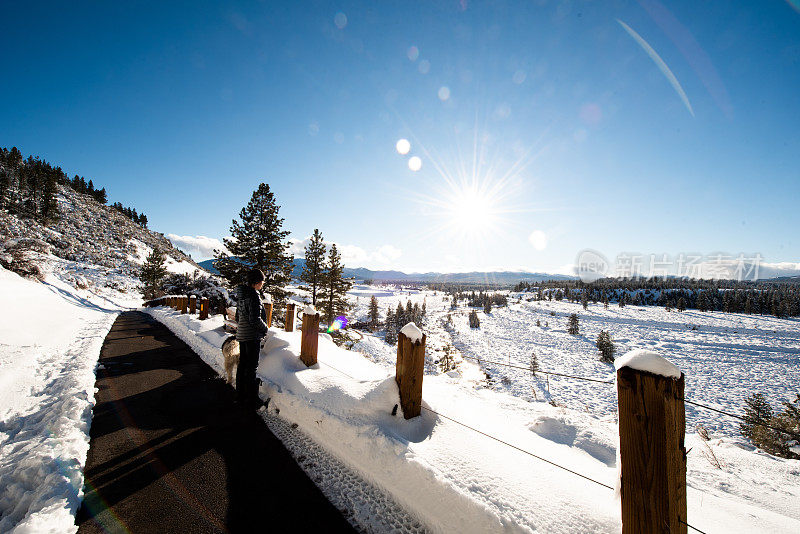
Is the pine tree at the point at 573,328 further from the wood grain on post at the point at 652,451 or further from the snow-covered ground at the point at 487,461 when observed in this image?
the wood grain on post at the point at 652,451

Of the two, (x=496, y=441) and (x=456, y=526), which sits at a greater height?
(x=496, y=441)

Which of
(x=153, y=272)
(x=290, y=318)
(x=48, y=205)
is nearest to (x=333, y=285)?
(x=290, y=318)

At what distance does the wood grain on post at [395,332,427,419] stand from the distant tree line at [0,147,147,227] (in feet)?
253

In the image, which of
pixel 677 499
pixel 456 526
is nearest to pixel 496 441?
pixel 456 526

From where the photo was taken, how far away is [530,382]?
35062mm

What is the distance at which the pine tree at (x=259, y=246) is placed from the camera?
18406 mm

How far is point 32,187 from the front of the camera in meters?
60.8

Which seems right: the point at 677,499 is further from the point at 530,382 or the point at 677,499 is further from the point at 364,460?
the point at 530,382

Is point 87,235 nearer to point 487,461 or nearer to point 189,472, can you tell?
point 189,472

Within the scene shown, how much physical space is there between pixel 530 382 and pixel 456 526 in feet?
125

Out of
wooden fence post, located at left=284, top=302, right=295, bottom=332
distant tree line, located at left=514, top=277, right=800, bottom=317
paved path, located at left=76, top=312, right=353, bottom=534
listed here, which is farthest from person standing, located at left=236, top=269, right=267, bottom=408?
distant tree line, located at left=514, top=277, right=800, bottom=317

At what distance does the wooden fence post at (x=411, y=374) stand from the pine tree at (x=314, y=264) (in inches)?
843

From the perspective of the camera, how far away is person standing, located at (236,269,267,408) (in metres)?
4.46

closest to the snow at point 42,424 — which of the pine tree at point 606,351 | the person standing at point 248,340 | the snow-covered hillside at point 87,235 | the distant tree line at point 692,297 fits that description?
the person standing at point 248,340
